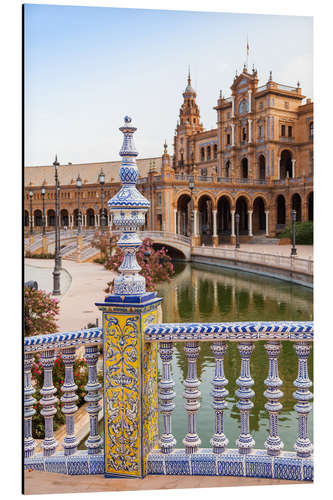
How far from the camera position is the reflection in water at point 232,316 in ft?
16.9

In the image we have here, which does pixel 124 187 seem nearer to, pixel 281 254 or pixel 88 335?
pixel 88 335

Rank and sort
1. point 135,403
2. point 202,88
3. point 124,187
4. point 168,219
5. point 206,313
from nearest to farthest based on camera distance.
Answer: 1. point 135,403
2. point 124,187
3. point 202,88
4. point 206,313
5. point 168,219

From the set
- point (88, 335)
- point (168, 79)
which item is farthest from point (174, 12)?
point (88, 335)

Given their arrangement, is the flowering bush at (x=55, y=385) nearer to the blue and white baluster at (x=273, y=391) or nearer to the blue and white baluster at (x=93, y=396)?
the blue and white baluster at (x=93, y=396)

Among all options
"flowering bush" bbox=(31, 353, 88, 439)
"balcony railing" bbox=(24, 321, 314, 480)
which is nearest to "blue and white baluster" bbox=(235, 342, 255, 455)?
"balcony railing" bbox=(24, 321, 314, 480)

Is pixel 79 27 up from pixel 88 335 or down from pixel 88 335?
up

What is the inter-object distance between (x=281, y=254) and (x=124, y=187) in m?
13.3

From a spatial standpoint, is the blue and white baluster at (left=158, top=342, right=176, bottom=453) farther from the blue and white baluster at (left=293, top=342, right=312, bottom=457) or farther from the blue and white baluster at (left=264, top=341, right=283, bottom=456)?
the blue and white baluster at (left=293, top=342, right=312, bottom=457)

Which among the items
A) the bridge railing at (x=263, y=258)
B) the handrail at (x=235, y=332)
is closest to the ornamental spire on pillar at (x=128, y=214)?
the handrail at (x=235, y=332)

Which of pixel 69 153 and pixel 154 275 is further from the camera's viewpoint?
pixel 154 275

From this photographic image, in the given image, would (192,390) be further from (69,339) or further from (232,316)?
(232,316)

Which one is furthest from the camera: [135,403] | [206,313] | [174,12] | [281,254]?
[281,254]

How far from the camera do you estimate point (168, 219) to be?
27.2 metres

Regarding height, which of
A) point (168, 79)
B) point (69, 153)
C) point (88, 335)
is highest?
point (168, 79)
